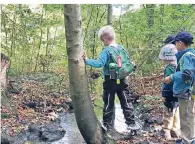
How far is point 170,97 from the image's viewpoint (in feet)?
14.9

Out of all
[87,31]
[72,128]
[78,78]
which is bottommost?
[72,128]

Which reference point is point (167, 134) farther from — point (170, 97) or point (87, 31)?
point (87, 31)

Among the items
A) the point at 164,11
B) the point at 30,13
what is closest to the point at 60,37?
the point at 30,13

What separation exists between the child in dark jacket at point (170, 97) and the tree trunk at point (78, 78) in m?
1.08

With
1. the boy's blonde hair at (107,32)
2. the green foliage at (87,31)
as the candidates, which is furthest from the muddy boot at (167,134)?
→ the green foliage at (87,31)

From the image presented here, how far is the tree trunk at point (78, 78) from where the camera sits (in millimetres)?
3779

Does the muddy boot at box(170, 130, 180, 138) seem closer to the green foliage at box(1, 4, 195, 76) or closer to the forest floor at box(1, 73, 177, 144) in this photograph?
the forest floor at box(1, 73, 177, 144)

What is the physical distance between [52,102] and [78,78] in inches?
146

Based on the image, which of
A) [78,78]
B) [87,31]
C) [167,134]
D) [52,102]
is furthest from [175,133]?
[87,31]

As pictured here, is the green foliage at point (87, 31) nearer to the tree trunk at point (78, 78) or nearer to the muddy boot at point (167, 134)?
the muddy boot at point (167, 134)

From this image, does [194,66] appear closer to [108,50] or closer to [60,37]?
[108,50]

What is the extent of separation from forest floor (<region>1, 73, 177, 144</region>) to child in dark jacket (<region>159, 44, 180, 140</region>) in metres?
0.21

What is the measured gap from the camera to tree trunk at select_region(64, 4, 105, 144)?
3.78m

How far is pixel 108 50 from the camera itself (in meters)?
4.29
